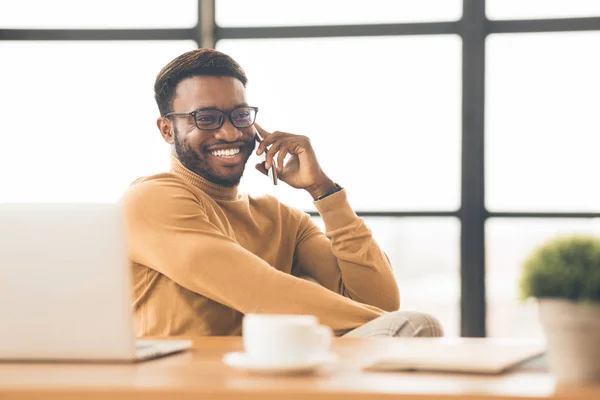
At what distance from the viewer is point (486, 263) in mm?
3744

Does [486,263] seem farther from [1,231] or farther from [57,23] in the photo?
[1,231]

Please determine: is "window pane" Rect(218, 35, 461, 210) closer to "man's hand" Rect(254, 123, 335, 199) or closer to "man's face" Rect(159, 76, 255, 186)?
"man's hand" Rect(254, 123, 335, 199)

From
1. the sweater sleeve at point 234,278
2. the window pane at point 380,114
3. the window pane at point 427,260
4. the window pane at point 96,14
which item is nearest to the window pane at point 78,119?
the window pane at point 96,14

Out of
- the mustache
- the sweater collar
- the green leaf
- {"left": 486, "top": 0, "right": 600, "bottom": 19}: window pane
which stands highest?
{"left": 486, "top": 0, "right": 600, "bottom": 19}: window pane

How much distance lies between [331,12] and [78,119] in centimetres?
122

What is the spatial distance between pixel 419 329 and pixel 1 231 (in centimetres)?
95

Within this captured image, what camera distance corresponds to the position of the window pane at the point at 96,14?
388 cm

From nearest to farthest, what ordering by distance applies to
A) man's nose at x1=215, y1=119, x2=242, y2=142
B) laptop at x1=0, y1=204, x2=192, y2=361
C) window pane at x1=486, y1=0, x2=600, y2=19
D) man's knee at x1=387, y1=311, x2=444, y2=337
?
laptop at x1=0, y1=204, x2=192, y2=361
man's knee at x1=387, y1=311, x2=444, y2=337
man's nose at x1=215, y1=119, x2=242, y2=142
window pane at x1=486, y1=0, x2=600, y2=19

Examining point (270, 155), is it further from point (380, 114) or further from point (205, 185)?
point (380, 114)

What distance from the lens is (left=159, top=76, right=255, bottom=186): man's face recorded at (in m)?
2.48

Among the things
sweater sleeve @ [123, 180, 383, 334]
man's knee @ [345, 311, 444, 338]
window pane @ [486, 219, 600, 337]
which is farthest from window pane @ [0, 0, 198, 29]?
man's knee @ [345, 311, 444, 338]

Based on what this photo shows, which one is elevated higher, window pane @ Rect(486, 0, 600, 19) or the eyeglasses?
window pane @ Rect(486, 0, 600, 19)

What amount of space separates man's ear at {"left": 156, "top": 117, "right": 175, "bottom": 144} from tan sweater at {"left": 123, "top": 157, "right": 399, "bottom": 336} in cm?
8

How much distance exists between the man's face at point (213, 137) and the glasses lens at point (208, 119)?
1 centimetres
